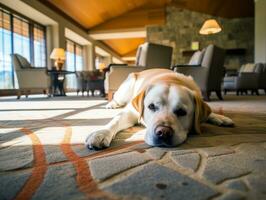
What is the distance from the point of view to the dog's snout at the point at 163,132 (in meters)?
1.13

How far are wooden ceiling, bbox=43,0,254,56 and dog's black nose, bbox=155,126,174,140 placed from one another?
836 cm

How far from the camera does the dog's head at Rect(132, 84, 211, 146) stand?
1.15 m

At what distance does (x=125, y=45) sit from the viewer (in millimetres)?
17391

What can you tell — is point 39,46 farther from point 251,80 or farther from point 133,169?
point 133,169

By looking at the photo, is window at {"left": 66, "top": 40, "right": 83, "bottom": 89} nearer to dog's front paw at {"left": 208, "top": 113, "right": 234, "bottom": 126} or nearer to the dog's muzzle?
dog's front paw at {"left": 208, "top": 113, "right": 234, "bottom": 126}

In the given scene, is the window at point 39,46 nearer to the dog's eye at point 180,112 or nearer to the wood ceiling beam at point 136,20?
the wood ceiling beam at point 136,20

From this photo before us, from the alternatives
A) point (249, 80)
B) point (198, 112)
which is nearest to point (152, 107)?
point (198, 112)

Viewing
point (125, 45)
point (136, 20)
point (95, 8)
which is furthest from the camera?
point (125, 45)

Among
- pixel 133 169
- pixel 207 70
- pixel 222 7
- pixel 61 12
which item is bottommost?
pixel 133 169

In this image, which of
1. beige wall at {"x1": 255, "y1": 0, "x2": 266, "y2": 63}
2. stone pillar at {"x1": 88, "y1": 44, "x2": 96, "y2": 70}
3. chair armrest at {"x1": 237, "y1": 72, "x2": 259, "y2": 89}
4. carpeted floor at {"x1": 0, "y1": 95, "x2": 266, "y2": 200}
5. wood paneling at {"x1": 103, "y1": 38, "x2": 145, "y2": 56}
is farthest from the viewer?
wood paneling at {"x1": 103, "y1": 38, "x2": 145, "y2": 56}

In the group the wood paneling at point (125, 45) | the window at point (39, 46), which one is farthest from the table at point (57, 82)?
the wood paneling at point (125, 45)

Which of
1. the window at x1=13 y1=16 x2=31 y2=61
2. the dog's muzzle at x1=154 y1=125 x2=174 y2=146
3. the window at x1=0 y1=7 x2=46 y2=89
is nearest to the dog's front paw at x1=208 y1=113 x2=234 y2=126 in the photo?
the dog's muzzle at x1=154 y1=125 x2=174 y2=146

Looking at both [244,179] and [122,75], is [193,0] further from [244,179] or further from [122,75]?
[244,179]

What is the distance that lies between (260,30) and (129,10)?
587 cm
